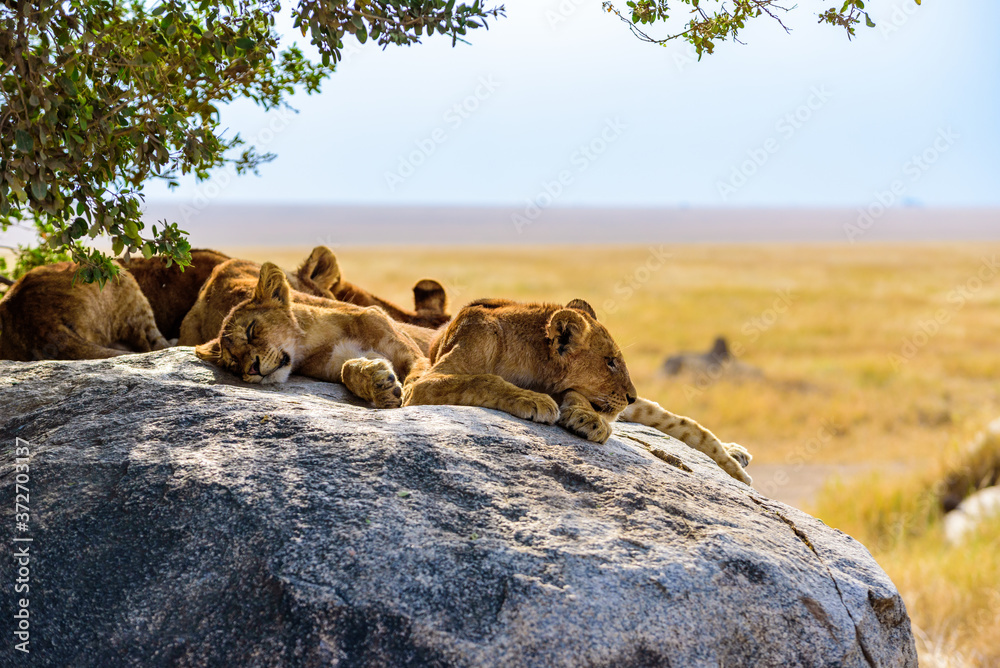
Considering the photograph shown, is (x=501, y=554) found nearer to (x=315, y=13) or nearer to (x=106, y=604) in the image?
(x=106, y=604)

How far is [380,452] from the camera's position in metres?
4.32

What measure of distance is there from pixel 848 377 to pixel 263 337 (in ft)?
86.4

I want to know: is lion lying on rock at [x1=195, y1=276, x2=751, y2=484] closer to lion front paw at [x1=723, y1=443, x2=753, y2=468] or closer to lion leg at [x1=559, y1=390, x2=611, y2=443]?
lion leg at [x1=559, y1=390, x2=611, y2=443]

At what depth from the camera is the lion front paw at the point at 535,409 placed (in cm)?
498

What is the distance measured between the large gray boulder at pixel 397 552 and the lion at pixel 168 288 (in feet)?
10.4

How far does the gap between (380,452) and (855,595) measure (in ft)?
7.51

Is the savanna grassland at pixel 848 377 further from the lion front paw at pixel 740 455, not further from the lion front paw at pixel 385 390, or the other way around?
the lion front paw at pixel 385 390

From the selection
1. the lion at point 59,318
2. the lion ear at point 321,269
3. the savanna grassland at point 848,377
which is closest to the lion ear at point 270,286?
the lion at point 59,318

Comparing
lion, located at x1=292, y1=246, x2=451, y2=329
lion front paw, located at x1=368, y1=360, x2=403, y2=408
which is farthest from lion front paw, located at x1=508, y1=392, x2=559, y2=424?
lion, located at x1=292, y1=246, x2=451, y2=329

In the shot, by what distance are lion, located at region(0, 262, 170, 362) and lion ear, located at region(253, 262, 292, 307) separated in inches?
61.4

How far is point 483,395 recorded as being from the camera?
5.14m

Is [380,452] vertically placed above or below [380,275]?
above

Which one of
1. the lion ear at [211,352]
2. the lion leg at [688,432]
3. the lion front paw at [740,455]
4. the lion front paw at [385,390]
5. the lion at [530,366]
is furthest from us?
the lion front paw at [740,455]

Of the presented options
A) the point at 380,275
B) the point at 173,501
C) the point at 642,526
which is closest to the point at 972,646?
the point at 642,526
